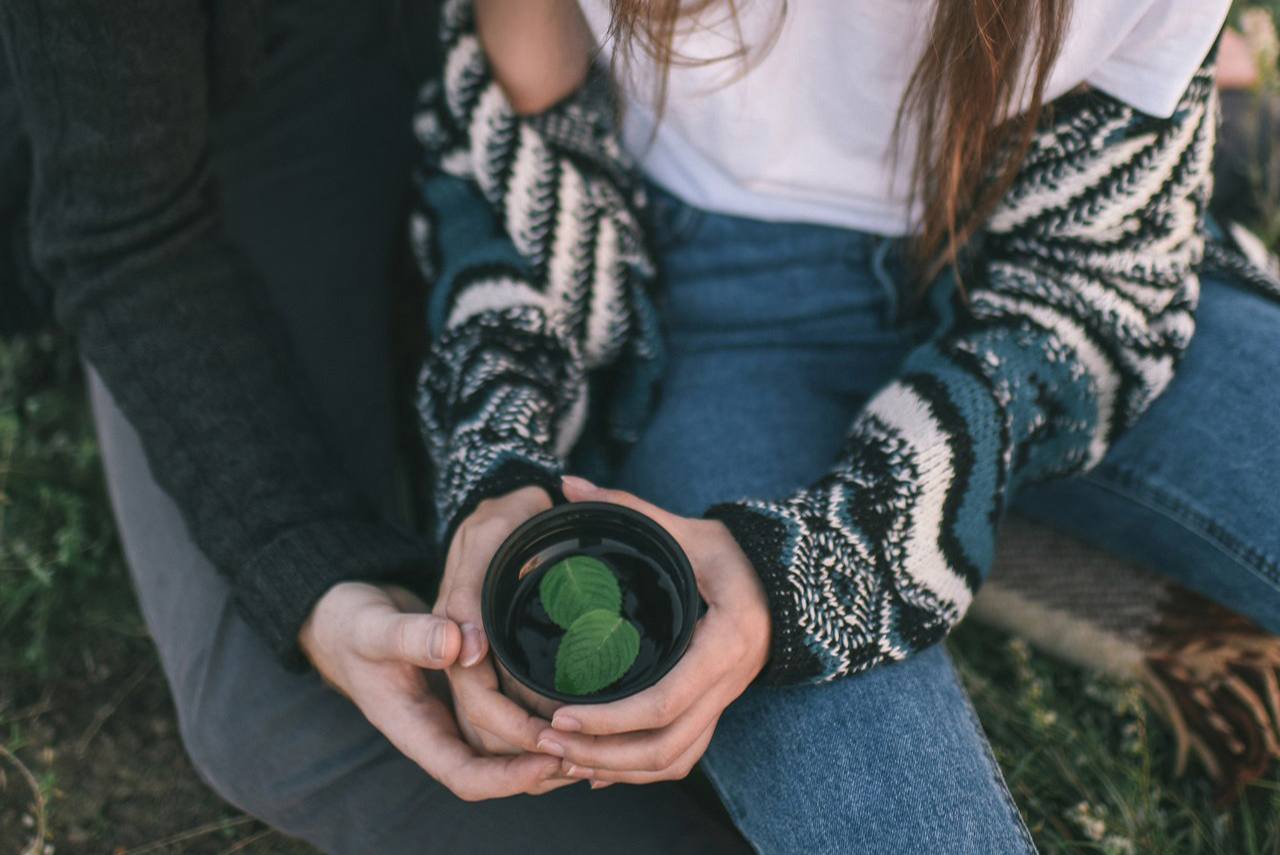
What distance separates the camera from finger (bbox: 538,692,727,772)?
2.49ft

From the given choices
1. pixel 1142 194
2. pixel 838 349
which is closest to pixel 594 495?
pixel 838 349

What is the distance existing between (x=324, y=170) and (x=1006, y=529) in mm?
1094

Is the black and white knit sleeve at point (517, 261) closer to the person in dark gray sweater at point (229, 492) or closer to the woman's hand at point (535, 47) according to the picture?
the woman's hand at point (535, 47)

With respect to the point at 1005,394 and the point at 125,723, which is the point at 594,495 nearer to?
the point at 1005,394

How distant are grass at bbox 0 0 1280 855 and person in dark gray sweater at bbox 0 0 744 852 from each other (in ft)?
0.96

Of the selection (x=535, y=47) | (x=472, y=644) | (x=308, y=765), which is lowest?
(x=308, y=765)

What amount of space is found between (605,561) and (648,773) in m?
0.18

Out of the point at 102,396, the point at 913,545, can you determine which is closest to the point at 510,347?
the point at 913,545

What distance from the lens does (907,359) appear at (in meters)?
1.06

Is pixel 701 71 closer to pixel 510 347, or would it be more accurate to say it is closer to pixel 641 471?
pixel 510 347

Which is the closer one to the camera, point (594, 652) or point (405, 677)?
point (594, 652)

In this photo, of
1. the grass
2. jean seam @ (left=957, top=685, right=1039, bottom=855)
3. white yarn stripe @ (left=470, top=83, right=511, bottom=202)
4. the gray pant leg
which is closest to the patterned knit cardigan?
white yarn stripe @ (left=470, top=83, right=511, bottom=202)

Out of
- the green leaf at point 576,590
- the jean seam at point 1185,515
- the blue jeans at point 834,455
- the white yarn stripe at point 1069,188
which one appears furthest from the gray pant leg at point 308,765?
the white yarn stripe at point 1069,188

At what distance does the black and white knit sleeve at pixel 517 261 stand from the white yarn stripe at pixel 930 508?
33 centimetres
